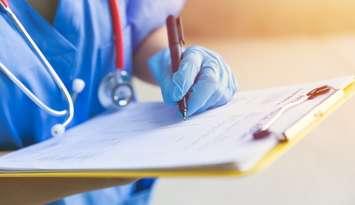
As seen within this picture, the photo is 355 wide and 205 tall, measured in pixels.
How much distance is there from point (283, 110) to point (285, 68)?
2.31 feet

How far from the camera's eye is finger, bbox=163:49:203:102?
0.63m

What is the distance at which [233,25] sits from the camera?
1.29m

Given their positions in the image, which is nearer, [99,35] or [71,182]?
[71,182]

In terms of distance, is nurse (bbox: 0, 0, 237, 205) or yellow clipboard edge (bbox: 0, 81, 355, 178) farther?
nurse (bbox: 0, 0, 237, 205)

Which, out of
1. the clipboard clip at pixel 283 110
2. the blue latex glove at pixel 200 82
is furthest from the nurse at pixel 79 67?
the clipboard clip at pixel 283 110

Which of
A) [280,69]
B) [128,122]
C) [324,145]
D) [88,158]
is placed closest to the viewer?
[88,158]

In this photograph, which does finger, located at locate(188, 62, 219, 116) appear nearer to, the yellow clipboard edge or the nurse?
the nurse

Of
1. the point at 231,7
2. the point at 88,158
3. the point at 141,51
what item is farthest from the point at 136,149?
the point at 231,7

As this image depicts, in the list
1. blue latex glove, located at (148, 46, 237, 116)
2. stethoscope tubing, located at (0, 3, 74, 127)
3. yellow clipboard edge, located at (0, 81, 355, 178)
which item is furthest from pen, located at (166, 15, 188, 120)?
yellow clipboard edge, located at (0, 81, 355, 178)

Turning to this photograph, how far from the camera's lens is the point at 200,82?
0.65 m

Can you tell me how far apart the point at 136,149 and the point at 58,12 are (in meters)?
0.27

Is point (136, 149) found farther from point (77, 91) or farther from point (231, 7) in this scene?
point (231, 7)

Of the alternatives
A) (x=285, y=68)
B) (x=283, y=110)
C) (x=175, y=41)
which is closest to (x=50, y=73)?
(x=175, y=41)

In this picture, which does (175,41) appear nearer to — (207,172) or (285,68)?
(207,172)
